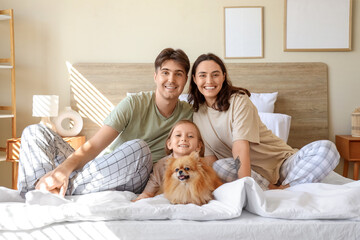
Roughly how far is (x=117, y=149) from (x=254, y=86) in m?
1.92

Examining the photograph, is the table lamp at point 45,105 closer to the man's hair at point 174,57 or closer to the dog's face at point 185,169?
the man's hair at point 174,57

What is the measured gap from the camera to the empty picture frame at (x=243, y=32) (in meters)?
3.32

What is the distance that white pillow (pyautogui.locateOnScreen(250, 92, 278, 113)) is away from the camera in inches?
123

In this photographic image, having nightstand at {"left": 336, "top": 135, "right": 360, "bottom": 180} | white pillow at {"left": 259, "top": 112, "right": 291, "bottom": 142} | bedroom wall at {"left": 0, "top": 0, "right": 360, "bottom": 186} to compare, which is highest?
bedroom wall at {"left": 0, "top": 0, "right": 360, "bottom": 186}

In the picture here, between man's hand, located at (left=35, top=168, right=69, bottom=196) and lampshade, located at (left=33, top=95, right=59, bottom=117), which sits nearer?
man's hand, located at (left=35, top=168, right=69, bottom=196)

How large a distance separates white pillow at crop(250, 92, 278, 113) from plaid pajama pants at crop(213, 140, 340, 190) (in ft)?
4.26


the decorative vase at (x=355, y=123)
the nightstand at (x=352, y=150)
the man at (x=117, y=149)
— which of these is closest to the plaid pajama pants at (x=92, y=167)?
the man at (x=117, y=149)

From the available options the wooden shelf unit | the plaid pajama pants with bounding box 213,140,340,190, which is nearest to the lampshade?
the wooden shelf unit

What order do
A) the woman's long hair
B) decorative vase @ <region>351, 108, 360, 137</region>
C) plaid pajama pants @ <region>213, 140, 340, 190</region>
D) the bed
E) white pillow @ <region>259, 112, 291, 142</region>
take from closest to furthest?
the bed < plaid pajama pants @ <region>213, 140, 340, 190</region> < the woman's long hair < white pillow @ <region>259, 112, 291, 142</region> < decorative vase @ <region>351, 108, 360, 137</region>

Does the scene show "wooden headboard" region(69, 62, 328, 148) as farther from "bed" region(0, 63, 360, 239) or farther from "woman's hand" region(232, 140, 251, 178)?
"bed" region(0, 63, 360, 239)

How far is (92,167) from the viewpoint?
1681mm

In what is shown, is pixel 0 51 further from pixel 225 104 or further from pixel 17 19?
pixel 225 104

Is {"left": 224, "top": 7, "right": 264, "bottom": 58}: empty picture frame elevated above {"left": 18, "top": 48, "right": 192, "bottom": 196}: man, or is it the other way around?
{"left": 224, "top": 7, "right": 264, "bottom": 58}: empty picture frame

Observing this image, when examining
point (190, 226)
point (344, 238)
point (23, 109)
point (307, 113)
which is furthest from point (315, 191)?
point (23, 109)
